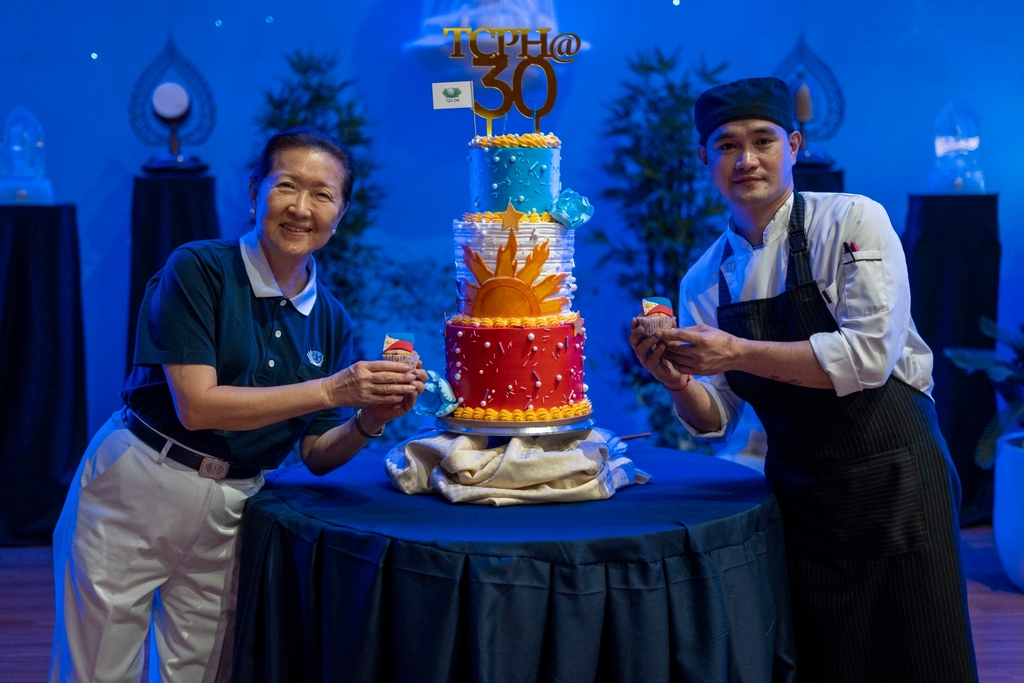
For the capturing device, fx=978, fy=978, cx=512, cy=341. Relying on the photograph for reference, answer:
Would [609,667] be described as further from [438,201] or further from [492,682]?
[438,201]

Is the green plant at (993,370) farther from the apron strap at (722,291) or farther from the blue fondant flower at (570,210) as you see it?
the blue fondant flower at (570,210)

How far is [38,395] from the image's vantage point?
174 inches

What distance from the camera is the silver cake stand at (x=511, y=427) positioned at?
219 centimetres

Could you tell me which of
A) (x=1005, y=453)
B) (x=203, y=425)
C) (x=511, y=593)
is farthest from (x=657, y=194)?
(x=511, y=593)

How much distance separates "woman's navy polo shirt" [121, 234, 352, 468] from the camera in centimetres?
197

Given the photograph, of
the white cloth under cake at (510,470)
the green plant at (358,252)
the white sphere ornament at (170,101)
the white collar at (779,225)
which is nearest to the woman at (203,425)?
the white cloth under cake at (510,470)

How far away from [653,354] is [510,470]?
394mm

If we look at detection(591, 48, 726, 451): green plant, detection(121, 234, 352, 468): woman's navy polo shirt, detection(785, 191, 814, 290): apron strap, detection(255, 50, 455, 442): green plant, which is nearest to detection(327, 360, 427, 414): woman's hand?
detection(121, 234, 352, 468): woman's navy polo shirt

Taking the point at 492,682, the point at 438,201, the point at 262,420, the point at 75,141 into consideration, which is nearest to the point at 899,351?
the point at 492,682

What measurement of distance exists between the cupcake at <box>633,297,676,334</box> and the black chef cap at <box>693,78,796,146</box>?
1.42ft

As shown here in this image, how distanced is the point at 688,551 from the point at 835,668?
0.55 meters

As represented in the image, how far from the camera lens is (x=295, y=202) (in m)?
2.07

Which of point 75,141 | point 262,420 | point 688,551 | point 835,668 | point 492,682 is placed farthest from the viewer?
point 75,141

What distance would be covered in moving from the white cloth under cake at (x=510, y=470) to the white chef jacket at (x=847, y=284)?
0.31 metres
